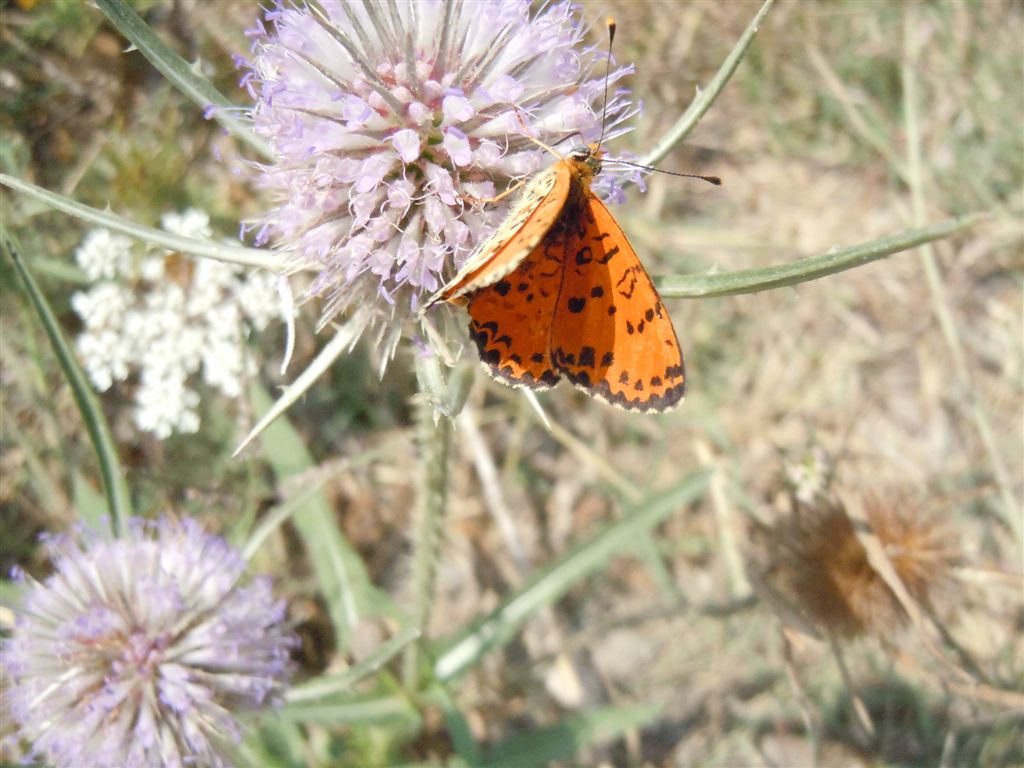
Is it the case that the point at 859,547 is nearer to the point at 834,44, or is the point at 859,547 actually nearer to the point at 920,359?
the point at 920,359

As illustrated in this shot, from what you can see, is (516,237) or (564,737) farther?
(564,737)

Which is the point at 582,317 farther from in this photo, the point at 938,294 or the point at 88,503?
the point at 938,294

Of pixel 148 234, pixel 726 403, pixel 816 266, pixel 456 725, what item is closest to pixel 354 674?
pixel 456 725

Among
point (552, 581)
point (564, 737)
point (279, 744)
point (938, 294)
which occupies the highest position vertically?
point (938, 294)

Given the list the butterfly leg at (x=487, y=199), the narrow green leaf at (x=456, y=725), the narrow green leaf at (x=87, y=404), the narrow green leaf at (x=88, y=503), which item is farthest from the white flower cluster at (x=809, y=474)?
the narrow green leaf at (x=88, y=503)

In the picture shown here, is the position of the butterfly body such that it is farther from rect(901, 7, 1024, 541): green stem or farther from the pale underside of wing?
rect(901, 7, 1024, 541): green stem

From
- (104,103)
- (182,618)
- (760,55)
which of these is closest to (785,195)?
(760,55)

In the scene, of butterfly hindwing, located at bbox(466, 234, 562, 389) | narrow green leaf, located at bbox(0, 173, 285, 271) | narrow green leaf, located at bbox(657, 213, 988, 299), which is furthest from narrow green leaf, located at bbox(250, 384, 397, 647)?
narrow green leaf, located at bbox(657, 213, 988, 299)

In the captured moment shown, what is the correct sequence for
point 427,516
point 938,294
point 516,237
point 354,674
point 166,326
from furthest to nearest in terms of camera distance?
point 938,294 → point 166,326 → point 427,516 → point 354,674 → point 516,237
